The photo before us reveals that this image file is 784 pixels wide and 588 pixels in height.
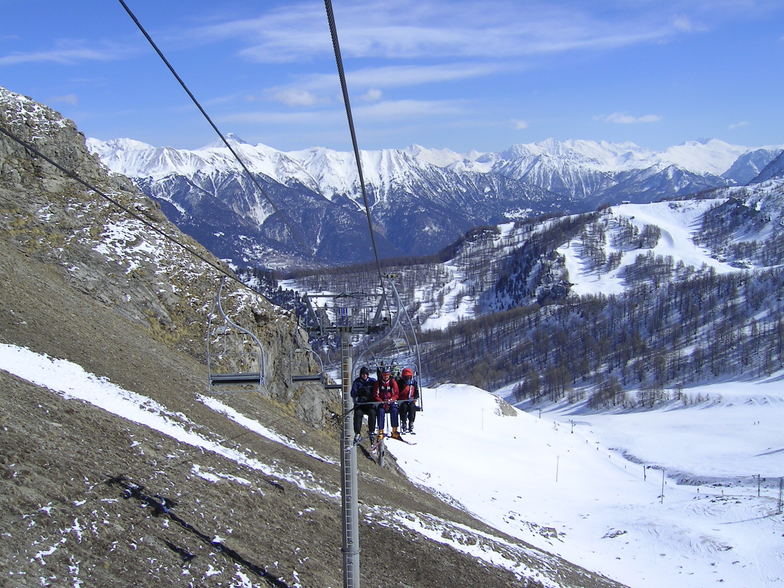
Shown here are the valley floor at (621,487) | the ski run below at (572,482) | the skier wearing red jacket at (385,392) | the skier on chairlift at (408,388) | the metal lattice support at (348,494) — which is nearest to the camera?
the metal lattice support at (348,494)

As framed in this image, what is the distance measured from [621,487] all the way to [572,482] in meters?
7.09

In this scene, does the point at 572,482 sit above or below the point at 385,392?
below

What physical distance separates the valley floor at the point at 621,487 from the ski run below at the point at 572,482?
0.60 ft

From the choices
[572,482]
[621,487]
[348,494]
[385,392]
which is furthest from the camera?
[621,487]

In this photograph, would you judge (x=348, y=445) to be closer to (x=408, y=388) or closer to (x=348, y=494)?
(x=348, y=494)

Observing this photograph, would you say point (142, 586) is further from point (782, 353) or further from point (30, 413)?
point (782, 353)

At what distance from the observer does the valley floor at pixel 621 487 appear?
43.1 metres

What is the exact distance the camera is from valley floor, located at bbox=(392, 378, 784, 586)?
43.1 meters

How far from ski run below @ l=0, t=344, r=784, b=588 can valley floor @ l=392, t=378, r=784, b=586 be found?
18 cm

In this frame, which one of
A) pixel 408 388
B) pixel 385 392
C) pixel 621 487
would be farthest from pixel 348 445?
pixel 621 487

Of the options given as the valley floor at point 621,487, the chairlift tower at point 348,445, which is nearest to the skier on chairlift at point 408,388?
the chairlift tower at point 348,445

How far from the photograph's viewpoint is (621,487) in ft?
229

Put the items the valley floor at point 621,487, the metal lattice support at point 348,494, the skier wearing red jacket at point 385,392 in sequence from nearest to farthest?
the metal lattice support at point 348,494
the skier wearing red jacket at point 385,392
the valley floor at point 621,487

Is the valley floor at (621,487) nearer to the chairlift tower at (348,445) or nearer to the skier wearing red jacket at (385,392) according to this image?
the skier wearing red jacket at (385,392)
